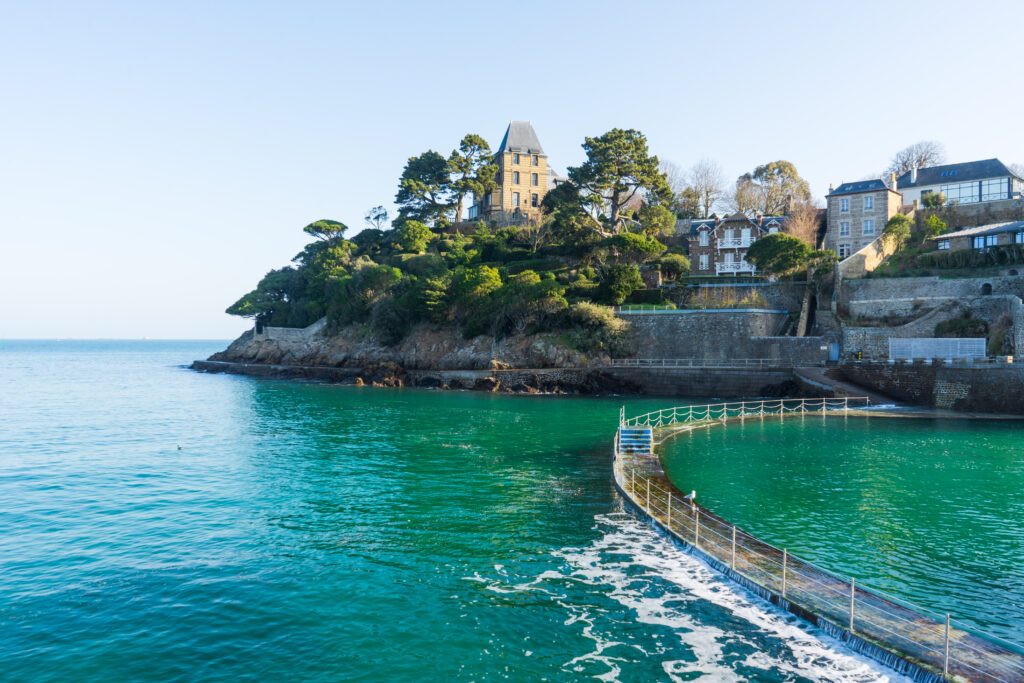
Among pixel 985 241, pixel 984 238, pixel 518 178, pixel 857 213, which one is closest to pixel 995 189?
pixel 857 213

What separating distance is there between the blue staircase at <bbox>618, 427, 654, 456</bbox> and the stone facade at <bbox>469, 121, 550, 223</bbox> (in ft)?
232

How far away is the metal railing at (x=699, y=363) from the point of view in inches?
2243

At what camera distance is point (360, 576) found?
1672 centimetres

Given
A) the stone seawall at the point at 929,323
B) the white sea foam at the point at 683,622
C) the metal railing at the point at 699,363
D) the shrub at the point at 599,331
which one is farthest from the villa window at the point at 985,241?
the white sea foam at the point at 683,622

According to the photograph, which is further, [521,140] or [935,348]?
[521,140]

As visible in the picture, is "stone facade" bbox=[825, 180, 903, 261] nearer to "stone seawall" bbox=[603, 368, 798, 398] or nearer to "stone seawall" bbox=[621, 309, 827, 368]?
"stone seawall" bbox=[621, 309, 827, 368]

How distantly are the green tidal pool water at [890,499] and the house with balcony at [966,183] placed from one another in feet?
142

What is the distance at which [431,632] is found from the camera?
1361 cm

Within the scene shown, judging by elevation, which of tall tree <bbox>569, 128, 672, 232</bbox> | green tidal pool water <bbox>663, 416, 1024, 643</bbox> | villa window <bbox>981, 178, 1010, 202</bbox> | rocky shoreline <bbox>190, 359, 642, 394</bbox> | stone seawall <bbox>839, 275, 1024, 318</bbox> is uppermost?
tall tree <bbox>569, 128, 672, 232</bbox>

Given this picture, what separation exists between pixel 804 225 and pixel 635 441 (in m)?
53.5

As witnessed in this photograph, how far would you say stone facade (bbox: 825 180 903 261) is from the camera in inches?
2699

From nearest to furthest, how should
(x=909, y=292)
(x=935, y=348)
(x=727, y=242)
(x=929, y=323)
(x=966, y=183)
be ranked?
(x=935, y=348)
(x=929, y=323)
(x=909, y=292)
(x=966, y=183)
(x=727, y=242)

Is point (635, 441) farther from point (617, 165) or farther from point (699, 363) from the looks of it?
point (617, 165)

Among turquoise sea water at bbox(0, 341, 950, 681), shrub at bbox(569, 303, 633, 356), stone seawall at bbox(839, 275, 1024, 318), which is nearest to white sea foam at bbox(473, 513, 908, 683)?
turquoise sea water at bbox(0, 341, 950, 681)
